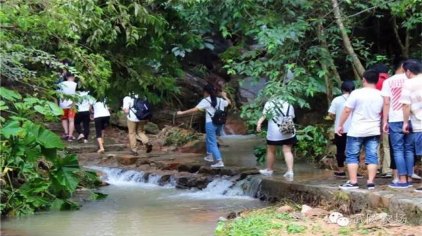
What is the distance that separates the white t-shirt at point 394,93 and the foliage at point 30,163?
4.06 metres

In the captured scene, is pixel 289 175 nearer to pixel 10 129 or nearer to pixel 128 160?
pixel 10 129

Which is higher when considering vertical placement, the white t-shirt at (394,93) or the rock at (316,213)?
the white t-shirt at (394,93)

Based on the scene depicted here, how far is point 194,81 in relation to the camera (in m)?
20.5

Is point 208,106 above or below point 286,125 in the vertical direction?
above

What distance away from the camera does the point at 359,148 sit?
786 centimetres

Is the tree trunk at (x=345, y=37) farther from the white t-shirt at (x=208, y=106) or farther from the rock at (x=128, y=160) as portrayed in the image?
the rock at (x=128, y=160)

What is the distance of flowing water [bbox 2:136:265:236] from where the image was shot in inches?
308

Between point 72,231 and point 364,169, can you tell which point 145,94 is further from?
point 364,169

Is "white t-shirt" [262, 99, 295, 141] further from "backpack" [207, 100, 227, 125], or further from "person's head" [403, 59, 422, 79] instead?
"person's head" [403, 59, 422, 79]

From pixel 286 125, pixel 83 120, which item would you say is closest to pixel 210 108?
pixel 286 125

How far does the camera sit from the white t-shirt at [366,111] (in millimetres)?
7770

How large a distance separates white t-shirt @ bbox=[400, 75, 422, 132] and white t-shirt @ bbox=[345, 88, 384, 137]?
0.40 metres

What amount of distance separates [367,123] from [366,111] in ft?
0.48

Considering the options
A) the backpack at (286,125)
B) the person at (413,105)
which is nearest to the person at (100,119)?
the backpack at (286,125)
